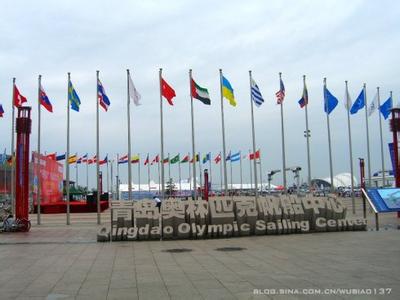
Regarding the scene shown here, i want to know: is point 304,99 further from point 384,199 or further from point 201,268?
point 201,268

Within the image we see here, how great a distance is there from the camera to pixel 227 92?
29.2 meters

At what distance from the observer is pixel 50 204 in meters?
48.3

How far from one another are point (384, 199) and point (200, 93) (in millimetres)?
11821

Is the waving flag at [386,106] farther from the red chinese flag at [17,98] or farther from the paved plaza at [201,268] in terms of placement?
the red chinese flag at [17,98]

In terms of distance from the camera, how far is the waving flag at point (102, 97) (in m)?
28.6

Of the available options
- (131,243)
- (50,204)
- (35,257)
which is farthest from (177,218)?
(50,204)

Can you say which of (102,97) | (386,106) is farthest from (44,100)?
(386,106)

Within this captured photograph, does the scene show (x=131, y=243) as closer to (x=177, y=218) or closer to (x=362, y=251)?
(x=177, y=218)

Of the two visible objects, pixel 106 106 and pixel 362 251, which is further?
pixel 106 106

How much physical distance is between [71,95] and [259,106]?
35.9 feet

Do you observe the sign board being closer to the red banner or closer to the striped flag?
the striped flag

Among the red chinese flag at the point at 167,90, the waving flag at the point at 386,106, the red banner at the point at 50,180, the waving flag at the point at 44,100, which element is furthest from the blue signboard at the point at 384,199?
the red banner at the point at 50,180

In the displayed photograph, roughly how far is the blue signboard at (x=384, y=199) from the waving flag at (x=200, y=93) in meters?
10.6

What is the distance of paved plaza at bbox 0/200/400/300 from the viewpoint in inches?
344
